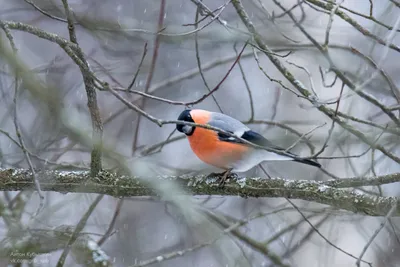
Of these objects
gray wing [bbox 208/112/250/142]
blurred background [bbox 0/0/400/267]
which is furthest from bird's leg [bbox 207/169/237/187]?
blurred background [bbox 0/0/400/267]

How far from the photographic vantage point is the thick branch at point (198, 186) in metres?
2.70

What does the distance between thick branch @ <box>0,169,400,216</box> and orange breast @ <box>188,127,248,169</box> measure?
496 mm

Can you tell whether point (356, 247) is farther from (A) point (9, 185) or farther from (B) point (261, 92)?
(A) point (9, 185)

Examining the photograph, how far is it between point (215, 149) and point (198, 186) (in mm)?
596

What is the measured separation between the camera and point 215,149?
3.63 metres

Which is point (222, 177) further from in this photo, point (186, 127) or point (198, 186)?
point (186, 127)

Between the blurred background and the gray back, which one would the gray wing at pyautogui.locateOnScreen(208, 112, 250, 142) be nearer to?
the gray back

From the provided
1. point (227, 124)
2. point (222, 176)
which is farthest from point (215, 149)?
point (222, 176)

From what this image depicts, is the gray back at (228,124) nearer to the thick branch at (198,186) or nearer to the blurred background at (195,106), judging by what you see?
the blurred background at (195,106)

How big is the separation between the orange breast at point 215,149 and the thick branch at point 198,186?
0.50 metres

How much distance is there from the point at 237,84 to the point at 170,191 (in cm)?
658

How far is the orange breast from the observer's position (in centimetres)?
360

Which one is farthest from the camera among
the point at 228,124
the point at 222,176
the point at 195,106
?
the point at 195,106

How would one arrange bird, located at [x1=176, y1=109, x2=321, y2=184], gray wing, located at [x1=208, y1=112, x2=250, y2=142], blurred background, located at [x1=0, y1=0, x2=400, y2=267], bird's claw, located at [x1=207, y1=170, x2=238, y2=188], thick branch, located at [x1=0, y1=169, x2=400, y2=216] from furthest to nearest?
blurred background, located at [x1=0, y1=0, x2=400, y2=267] < gray wing, located at [x1=208, y1=112, x2=250, y2=142] < bird, located at [x1=176, y1=109, x2=321, y2=184] < bird's claw, located at [x1=207, y1=170, x2=238, y2=188] < thick branch, located at [x1=0, y1=169, x2=400, y2=216]
